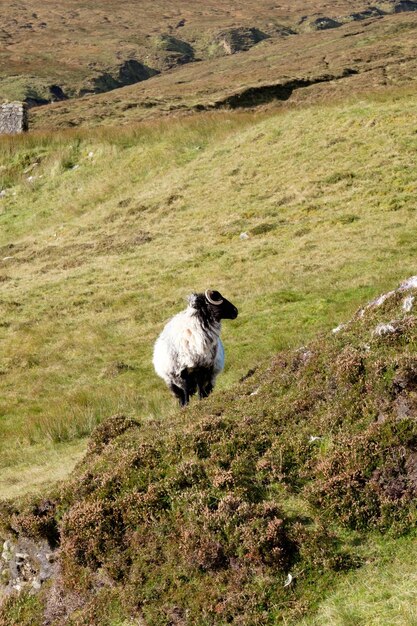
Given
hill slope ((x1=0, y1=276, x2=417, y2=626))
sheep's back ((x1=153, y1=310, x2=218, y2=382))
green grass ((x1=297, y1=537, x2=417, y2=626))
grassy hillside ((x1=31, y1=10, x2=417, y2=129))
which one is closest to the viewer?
green grass ((x1=297, y1=537, x2=417, y2=626))

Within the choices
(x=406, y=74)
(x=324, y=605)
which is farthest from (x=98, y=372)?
(x=406, y=74)

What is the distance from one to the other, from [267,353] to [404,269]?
270 inches

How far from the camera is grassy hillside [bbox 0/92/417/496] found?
20.3 metres

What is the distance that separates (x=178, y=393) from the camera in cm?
1428

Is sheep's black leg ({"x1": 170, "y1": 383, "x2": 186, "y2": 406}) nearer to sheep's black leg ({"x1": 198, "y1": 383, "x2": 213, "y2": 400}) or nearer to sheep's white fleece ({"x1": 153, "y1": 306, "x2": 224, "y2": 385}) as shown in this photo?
sheep's white fleece ({"x1": 153, "y1": 306, "x2": 224, "y2": 385})

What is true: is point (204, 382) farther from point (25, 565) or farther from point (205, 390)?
point (25, 565)

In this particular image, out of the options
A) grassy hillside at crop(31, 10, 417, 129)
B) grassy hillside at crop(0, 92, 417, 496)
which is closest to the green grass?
grassy hillside at crop(0, 92, 417, 496)

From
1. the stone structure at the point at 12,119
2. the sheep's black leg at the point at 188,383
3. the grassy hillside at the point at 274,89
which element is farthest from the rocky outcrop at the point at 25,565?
the stone structure at the point at 12,119

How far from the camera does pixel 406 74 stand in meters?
63.3

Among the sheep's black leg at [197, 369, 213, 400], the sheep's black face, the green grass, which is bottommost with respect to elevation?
the sheep's black leg at [197, 369, 213, 400]

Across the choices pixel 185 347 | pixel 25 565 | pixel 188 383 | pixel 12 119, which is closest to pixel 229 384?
pixel 188 383

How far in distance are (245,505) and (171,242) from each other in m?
26.4

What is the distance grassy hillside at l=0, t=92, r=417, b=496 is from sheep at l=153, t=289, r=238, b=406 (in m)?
1.75

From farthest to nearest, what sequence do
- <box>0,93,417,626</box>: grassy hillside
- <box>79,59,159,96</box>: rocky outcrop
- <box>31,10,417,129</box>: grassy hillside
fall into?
1. <box>79,59,159,96</box>: rocky outcrop
2. <box>31,10,417,129</box>: grassy hillside
3. <box>0,93,417,626</box>: grassy hillside
